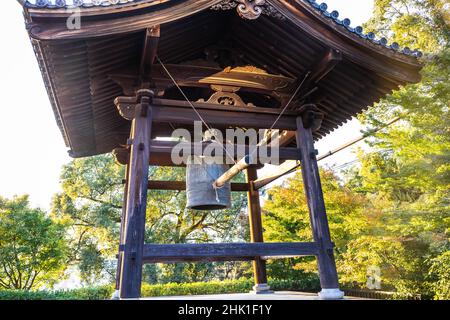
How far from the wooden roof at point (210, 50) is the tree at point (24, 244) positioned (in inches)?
469

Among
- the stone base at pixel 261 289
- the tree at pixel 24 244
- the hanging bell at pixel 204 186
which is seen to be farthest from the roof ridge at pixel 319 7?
the tree at pixel 24 244

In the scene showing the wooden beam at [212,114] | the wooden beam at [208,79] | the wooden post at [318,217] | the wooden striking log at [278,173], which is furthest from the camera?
the wooden striking log at [278,173]

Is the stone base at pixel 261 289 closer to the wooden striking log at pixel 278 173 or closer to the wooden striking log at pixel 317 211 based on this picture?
the wooden striking log at pixel 278 173

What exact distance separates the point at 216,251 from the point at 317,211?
1.47 metres

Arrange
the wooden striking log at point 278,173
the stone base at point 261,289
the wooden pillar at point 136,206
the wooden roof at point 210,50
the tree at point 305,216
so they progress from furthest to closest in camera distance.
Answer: the tree at point 305,216
the stone base at point 261,289
the wooden striking log at point 278,173
the wooden roof at point 210,50
the wooden pillar at point 136,206

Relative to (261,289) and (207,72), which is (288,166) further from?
(261,289)

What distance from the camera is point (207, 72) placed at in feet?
15.6

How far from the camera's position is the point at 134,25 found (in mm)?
3592

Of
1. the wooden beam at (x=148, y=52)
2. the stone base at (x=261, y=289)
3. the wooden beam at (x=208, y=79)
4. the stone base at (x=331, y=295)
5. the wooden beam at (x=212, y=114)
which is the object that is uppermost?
the wooden beam at (x=208, y=79)

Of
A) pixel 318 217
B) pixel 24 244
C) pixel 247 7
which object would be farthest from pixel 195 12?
pixel 24 244

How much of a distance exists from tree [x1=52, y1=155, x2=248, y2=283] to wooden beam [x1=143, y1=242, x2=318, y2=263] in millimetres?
15904

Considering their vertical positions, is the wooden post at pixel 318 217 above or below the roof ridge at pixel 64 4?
below

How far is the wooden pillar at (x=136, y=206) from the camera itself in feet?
11.2

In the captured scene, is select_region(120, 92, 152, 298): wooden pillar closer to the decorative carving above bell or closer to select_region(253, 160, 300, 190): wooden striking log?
the decorative carving above bell
